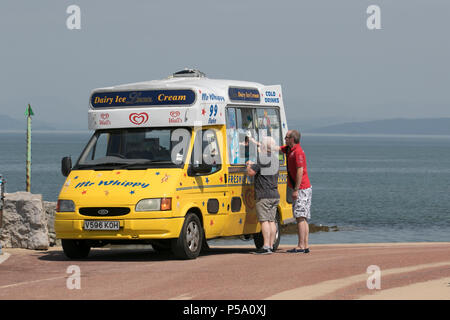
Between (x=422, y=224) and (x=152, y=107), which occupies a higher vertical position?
(x=152, y=107)

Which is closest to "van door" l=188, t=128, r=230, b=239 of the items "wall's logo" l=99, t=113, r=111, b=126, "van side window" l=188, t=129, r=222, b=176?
"van side window" l=188, t=129, r=222, b=176

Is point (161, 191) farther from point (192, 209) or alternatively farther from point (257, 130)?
point (257, 130)

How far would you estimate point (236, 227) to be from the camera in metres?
16.6

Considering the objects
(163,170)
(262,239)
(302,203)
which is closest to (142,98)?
(163,170)

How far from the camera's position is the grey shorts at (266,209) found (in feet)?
53.3

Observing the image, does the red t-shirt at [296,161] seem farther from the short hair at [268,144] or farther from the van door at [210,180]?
the van door at [210,180]

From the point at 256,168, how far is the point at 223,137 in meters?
0.76

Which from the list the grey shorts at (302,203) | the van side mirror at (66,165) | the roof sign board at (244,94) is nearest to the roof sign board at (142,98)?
the van side mirror at (66,165)

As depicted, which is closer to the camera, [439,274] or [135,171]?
[439,274]

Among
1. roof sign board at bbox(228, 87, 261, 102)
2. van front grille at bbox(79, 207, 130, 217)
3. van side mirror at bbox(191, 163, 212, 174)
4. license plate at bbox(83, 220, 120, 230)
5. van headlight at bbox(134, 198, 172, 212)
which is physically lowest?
license plate at bbox(83, 220, 120, 230)

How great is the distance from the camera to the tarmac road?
1088 cm

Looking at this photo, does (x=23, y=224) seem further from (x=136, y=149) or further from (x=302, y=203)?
(x=302, y=203)

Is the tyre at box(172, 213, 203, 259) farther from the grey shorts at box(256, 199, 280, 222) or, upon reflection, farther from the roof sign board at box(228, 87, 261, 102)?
the roof sign board at box(228, 87, 261, 102)
